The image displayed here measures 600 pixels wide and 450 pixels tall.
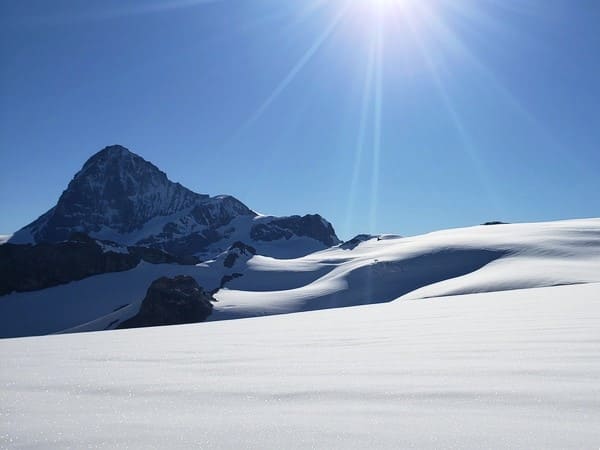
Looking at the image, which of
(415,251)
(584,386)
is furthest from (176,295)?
Result: (584,386)

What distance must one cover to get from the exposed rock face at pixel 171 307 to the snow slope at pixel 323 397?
48.6 metres

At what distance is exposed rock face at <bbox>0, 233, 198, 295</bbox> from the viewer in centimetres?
9200

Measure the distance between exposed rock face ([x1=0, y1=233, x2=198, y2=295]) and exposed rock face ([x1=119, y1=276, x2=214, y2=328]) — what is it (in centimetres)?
4516

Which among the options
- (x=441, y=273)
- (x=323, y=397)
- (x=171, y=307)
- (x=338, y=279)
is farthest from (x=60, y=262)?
(x=323, y=397)

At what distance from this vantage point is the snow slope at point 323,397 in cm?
204

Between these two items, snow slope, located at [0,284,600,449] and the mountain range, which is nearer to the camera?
snow slope, located at [0,284,600,449]

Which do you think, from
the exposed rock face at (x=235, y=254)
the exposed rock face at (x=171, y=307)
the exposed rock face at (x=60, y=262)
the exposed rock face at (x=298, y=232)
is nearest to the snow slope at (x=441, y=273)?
the exposed rock face at (x=171, y=307)

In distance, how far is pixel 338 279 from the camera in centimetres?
6775

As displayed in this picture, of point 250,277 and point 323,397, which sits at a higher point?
point 250,277

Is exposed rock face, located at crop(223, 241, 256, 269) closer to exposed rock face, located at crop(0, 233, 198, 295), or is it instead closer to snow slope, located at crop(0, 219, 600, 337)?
snow slope, located at crop(0, 219, 600, 337)

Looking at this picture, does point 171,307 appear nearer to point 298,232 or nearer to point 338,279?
point 338,279

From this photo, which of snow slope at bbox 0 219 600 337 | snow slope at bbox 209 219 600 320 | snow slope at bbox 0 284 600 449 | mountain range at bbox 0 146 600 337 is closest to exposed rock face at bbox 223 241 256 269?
mountain range at bbox 0 146 600 337

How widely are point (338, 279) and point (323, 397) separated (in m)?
65.7

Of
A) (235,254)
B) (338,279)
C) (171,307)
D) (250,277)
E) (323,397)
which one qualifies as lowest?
(323,397)
